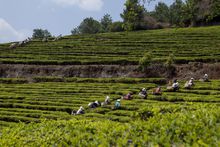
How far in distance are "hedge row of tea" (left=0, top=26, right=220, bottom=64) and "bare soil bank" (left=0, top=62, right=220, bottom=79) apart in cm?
107

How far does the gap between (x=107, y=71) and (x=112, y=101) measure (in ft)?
50.0

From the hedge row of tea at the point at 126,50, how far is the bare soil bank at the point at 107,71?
1.07 meters

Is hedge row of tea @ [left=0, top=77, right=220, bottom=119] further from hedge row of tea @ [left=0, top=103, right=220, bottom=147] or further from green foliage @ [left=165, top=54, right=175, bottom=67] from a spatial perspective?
Result: hedge row of tea @ [left=0, top=103, right=220, bottom=147]

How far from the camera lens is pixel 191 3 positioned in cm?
1312

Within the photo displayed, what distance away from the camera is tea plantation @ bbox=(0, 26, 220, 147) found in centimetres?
866

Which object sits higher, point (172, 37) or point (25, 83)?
point (172, 37)

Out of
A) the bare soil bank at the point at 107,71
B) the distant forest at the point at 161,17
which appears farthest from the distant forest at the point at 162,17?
the bare soil bank at the point at 107,71

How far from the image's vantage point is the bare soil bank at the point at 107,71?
128 ft

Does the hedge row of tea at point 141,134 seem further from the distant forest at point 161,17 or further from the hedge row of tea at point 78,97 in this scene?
the hedge row of tea at point 78,97

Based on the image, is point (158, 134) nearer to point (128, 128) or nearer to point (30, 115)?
point (128, 128)

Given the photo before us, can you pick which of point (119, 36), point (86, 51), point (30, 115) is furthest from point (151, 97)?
point (119, 36)

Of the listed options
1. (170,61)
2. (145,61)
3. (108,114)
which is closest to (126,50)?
(145,61)

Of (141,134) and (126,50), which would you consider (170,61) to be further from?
(141,134)

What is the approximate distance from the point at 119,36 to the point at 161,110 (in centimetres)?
5385
